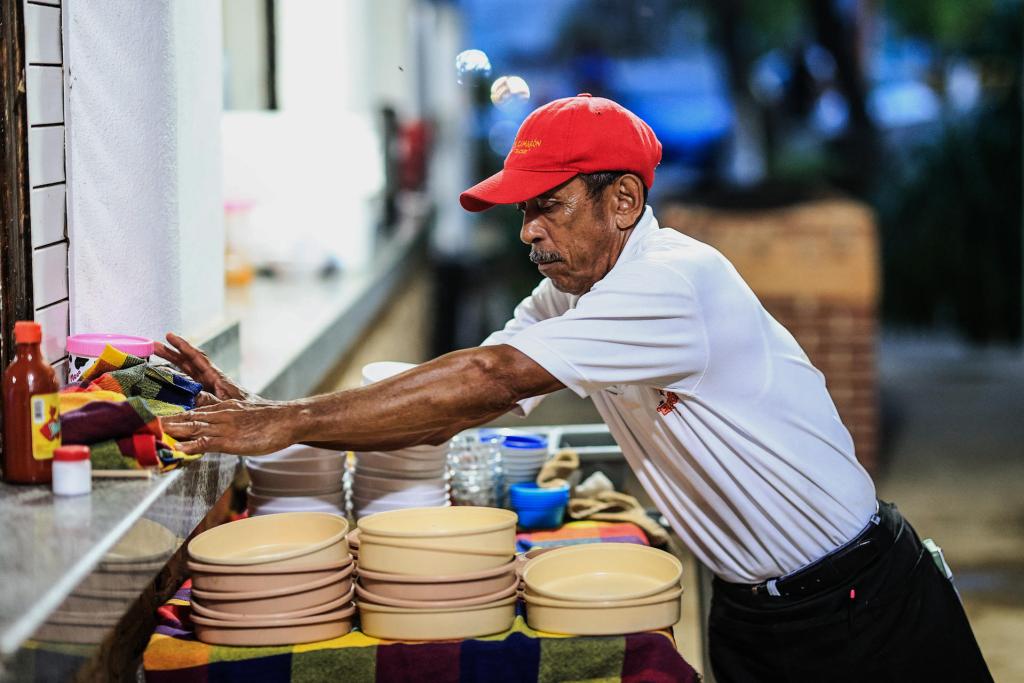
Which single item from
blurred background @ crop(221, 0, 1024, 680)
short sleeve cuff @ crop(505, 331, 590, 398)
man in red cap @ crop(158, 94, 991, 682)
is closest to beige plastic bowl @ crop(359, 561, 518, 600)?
man in red cap @ crop(158, 94, 991, 682)

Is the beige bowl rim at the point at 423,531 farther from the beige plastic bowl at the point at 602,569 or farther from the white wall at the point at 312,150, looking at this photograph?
the white wall at the point at 312,150

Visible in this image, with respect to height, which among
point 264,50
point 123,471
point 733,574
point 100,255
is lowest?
point 733,574

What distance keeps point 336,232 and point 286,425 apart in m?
5.71

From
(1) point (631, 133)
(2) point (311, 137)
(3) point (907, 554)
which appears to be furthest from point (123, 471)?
(2) point (311, 137)

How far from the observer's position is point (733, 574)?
2.71 metres

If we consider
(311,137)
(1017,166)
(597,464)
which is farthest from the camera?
(1017,166)

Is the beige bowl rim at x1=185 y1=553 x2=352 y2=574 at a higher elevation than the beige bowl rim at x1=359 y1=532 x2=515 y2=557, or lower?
lower

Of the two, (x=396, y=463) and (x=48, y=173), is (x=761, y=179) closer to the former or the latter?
(x=396, y=463)

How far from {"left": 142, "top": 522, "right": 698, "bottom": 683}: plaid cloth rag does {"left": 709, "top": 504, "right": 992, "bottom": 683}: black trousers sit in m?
0.45

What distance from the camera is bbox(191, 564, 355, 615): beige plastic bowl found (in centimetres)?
233

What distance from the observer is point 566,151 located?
8.55ft

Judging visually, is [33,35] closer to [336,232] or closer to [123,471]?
[123,471]

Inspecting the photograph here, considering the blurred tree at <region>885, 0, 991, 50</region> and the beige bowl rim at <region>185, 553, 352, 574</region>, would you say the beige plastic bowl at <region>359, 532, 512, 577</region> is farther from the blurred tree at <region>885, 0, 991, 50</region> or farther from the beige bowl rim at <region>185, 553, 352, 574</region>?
the blurred tree at <region>885, 0, 991, 50</region>

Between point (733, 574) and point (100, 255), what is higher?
point (100, 255)
